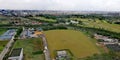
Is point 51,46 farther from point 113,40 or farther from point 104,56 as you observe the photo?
point 113,40

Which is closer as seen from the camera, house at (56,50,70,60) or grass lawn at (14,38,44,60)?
house at (56,50,70,60)

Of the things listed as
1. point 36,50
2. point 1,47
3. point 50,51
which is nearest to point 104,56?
point 50,51

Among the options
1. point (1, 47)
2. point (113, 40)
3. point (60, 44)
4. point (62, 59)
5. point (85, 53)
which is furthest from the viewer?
point (113, 40)

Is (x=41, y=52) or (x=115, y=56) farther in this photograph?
(x=41, y=52)

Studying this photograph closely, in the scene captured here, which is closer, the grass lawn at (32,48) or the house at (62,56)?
the house at (62,56)

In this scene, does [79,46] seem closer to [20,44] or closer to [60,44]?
[60,44]

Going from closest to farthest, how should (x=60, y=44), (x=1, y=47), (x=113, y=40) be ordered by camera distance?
(x=1, y=47)
(x=60, y=44)
(x=113, y=40)

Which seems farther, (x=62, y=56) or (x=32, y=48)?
(x=32, y=48)
